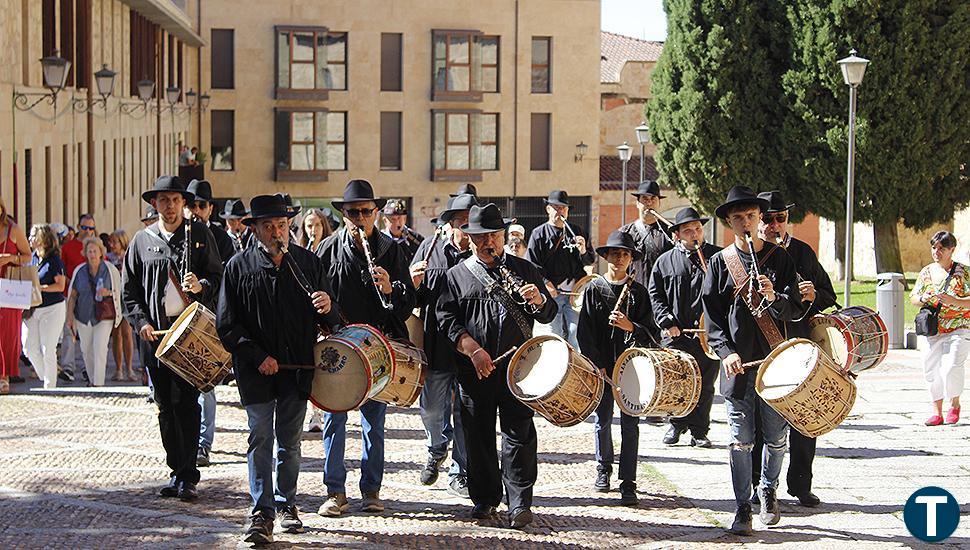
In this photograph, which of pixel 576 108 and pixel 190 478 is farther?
pixel 576 108

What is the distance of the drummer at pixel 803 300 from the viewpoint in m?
9.51

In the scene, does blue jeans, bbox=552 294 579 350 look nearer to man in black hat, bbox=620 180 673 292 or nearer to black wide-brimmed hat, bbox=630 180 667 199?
man in black hat, bbox=620 180 673 292

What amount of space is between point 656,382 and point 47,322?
830 centimetres

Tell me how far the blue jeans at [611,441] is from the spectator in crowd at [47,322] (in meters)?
7.33

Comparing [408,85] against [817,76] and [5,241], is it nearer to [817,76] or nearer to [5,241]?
[817,76]

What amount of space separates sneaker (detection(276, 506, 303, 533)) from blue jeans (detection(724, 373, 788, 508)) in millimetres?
2579

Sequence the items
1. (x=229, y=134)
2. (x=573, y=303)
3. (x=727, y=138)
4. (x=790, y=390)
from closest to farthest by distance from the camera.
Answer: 1. (x=790, y=390)
2. (x=573, y=303)
3. (x=727, y=138)
4. (x=229, y=134)

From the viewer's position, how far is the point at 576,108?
5544 cm

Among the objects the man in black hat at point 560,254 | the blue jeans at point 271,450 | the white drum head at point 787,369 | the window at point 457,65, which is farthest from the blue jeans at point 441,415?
the window at point 457,65

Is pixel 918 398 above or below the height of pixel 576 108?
below

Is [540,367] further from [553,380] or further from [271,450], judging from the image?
[271,450]

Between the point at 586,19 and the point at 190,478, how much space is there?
4635cm

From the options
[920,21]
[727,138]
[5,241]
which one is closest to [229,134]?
[727,138]

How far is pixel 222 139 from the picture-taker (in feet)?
175
